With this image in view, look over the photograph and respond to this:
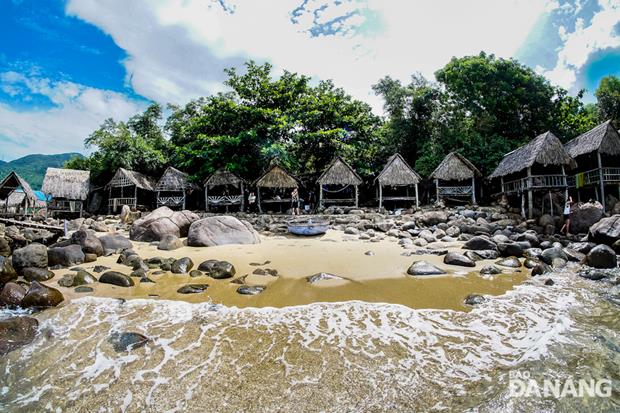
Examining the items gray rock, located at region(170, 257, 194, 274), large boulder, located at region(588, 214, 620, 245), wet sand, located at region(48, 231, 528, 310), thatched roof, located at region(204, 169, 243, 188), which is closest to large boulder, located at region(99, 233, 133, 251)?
wet sand, located at region(48, 231, 528, 310)

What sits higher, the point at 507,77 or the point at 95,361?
the point at 507,77

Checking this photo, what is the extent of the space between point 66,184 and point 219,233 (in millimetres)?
23023

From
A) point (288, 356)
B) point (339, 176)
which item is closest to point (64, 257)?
point (288, 356)

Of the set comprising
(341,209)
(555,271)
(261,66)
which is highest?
(261,66)

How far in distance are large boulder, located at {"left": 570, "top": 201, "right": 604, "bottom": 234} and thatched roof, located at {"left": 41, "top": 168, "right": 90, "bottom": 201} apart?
34.0m

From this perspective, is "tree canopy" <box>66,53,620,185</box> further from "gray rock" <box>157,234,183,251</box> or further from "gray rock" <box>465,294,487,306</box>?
"gray rock" <box>465,294,487,306</box>

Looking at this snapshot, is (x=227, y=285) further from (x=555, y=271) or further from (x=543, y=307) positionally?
(x=555, y=271)

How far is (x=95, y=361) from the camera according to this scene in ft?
10.2

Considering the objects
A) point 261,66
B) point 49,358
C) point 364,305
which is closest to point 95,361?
point 49,358

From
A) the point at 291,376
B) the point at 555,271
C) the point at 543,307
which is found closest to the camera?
the point at 291,376

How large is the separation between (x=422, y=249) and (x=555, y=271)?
3.27 meters

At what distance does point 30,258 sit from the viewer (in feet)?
22.0

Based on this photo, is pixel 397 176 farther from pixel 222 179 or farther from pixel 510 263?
pixel 510 263

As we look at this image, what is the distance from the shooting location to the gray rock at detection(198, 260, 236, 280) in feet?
20.5
